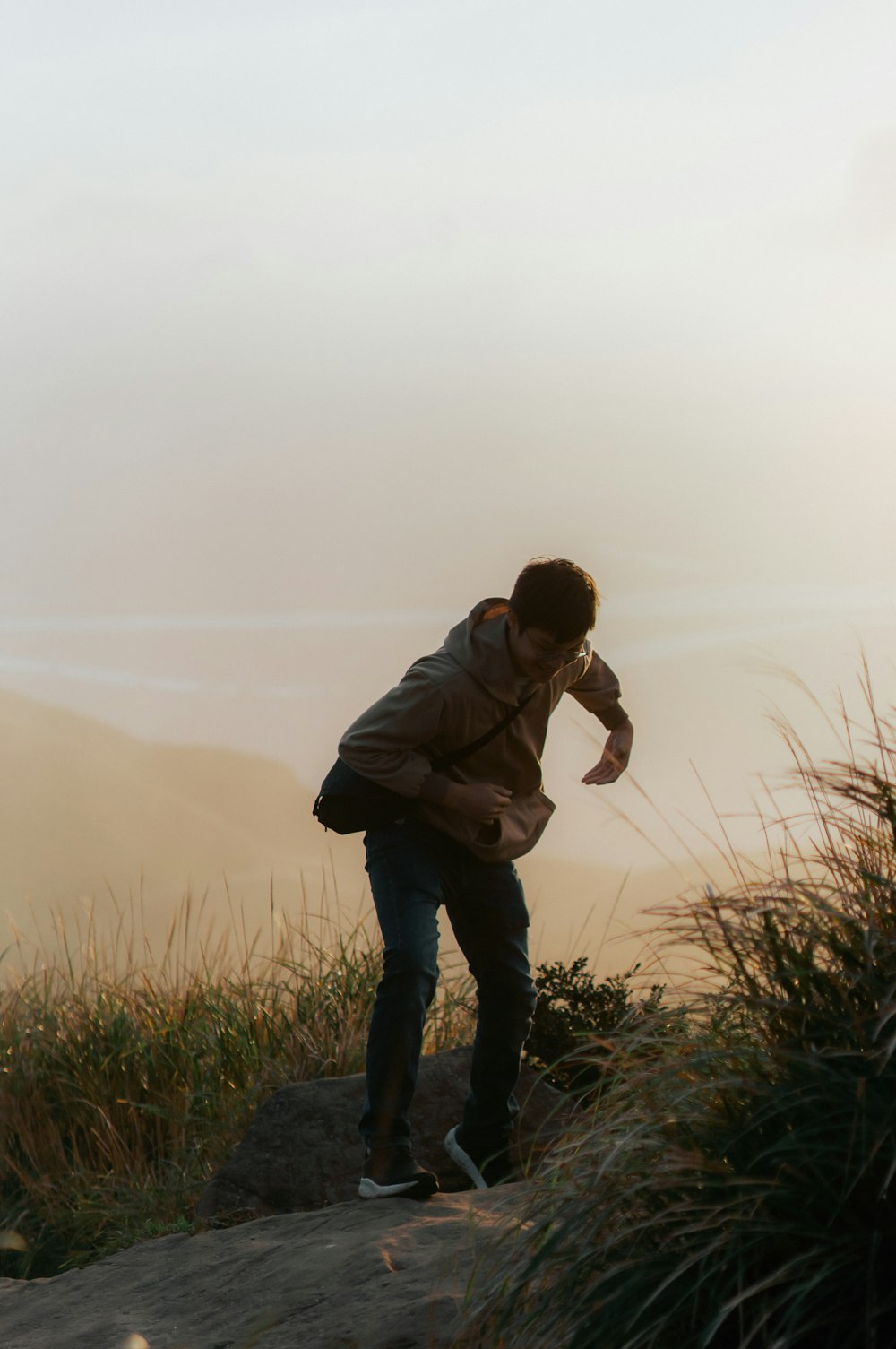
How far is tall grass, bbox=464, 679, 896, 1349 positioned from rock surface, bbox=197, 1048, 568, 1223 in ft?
7.37

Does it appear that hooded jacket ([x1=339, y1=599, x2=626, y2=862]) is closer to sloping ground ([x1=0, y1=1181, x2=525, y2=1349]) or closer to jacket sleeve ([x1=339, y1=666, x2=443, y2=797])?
jacket sleeve ([x1=339, y1=666, x2=443, y2=797])

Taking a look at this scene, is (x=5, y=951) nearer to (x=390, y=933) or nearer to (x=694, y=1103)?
(x=390, y=933)

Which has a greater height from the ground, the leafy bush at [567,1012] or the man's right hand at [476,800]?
the man's right hand at [476,800]

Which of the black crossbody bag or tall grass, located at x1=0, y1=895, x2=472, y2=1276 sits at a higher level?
the black crossbody bag

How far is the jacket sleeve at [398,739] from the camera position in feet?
15.4

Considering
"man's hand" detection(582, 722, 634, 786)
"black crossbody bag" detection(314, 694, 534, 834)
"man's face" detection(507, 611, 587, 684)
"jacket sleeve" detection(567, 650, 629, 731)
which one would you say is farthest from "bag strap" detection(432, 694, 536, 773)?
"jacket sleeve" detection(567, 650, 629, 731)

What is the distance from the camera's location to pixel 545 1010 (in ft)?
21.9

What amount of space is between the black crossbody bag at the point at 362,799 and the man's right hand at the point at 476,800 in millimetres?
167

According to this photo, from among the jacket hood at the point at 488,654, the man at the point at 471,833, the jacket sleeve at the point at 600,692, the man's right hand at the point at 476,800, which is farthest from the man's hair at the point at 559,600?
the jacket sleeve at the point at 600,692

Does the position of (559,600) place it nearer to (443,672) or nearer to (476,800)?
(443,672)

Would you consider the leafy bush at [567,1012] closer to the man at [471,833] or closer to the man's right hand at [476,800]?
the man at [471,833]

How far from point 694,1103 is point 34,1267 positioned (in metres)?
4.83

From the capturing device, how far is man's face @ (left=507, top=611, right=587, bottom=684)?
4.70m

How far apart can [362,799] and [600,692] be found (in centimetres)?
109
